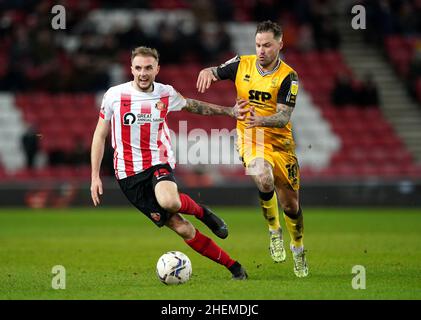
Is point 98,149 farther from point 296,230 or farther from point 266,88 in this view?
point 296,230

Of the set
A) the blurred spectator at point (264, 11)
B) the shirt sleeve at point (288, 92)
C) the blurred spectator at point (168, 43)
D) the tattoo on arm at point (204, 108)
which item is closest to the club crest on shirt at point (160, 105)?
the tattoo on arm at point (204, 108)

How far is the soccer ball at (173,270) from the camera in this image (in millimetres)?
8086

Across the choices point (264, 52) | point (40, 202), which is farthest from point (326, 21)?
point (264, 52)

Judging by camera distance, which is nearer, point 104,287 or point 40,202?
point 104,287

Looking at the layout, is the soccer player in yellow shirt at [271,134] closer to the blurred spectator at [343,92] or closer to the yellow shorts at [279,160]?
the yellow shorts at [279,160]

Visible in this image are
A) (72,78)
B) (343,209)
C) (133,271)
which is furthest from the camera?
(72,78)

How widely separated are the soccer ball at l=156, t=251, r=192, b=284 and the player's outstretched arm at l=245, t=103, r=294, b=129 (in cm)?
143

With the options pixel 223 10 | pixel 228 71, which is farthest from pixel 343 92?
pixel 228 71

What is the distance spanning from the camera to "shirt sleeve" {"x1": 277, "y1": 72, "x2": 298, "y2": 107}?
8.81 metres

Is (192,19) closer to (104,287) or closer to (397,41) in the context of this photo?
(397,41)

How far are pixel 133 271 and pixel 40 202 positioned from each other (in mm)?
10174

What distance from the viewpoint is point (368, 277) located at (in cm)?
866

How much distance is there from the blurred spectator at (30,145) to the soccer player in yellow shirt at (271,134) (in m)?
11.0

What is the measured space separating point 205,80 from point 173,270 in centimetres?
195
